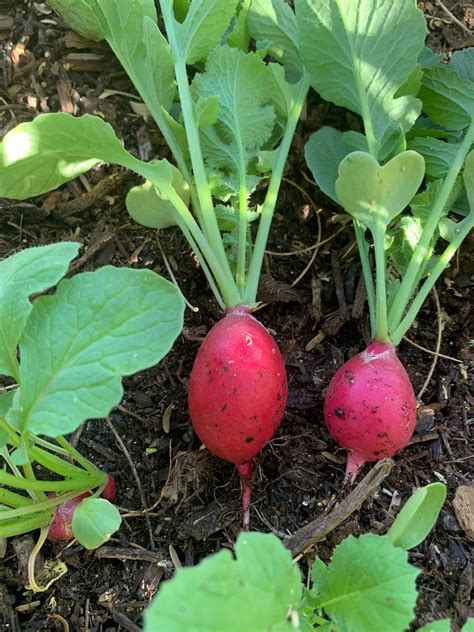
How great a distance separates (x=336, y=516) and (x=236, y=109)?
0.91 meters

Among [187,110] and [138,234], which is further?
[138,234]

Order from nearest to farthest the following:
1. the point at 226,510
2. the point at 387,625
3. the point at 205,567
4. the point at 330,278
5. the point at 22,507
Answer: the point at 205,567 → the point at 387,625 → the point at 22,507 → the point at 226,510 → the point at 330,278

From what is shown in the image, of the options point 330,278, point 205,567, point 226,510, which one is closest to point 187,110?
point 330,278

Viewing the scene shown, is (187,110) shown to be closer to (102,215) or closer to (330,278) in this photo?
(102,215)

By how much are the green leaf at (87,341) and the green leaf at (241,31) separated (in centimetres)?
79

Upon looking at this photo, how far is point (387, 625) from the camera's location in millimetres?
904

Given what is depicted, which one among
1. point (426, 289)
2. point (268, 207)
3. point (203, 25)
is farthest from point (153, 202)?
point (426, 289)

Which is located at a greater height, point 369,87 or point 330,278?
point 369,87

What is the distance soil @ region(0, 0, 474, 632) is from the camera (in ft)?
4.16

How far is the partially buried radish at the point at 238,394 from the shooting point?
126 cm

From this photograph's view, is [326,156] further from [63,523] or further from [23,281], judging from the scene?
[63,523]

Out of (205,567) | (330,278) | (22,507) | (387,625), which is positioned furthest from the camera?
(330,278)

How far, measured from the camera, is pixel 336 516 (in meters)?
1.21

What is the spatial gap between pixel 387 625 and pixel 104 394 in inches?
20.8
